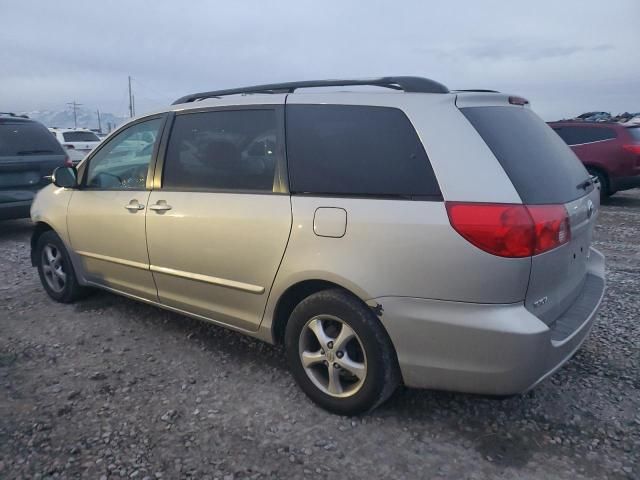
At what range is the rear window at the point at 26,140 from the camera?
6.70 m

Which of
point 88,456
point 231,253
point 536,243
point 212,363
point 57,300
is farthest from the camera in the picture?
point 57,300

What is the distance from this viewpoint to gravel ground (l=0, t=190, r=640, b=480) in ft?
7.50

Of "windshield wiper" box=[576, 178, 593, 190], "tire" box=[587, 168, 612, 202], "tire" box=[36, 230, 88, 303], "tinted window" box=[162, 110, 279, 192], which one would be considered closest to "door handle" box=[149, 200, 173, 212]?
"tinted window" box=[162, 110, 279, 192]

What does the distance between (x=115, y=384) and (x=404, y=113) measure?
227 cm

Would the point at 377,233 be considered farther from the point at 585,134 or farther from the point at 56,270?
the point at 585,134

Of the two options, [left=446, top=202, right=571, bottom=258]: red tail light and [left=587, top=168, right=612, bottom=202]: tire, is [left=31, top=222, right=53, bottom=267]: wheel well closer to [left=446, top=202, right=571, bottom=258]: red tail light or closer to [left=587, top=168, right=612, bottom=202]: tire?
[left=446, top=202, right=571, bottom=258]: red tail light

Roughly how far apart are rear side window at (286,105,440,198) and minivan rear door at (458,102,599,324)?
1.08ft

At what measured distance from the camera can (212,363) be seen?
328 cm

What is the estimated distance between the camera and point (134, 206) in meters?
3.49

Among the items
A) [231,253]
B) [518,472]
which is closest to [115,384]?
[231,253]

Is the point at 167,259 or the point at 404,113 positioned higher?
the point at 404,113

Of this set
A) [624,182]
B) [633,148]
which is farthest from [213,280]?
[633,148]

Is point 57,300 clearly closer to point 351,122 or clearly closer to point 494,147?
point 351,122

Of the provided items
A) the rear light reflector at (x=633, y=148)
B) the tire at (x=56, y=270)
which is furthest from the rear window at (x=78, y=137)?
the rear light reflector at (x=633, y=148)
